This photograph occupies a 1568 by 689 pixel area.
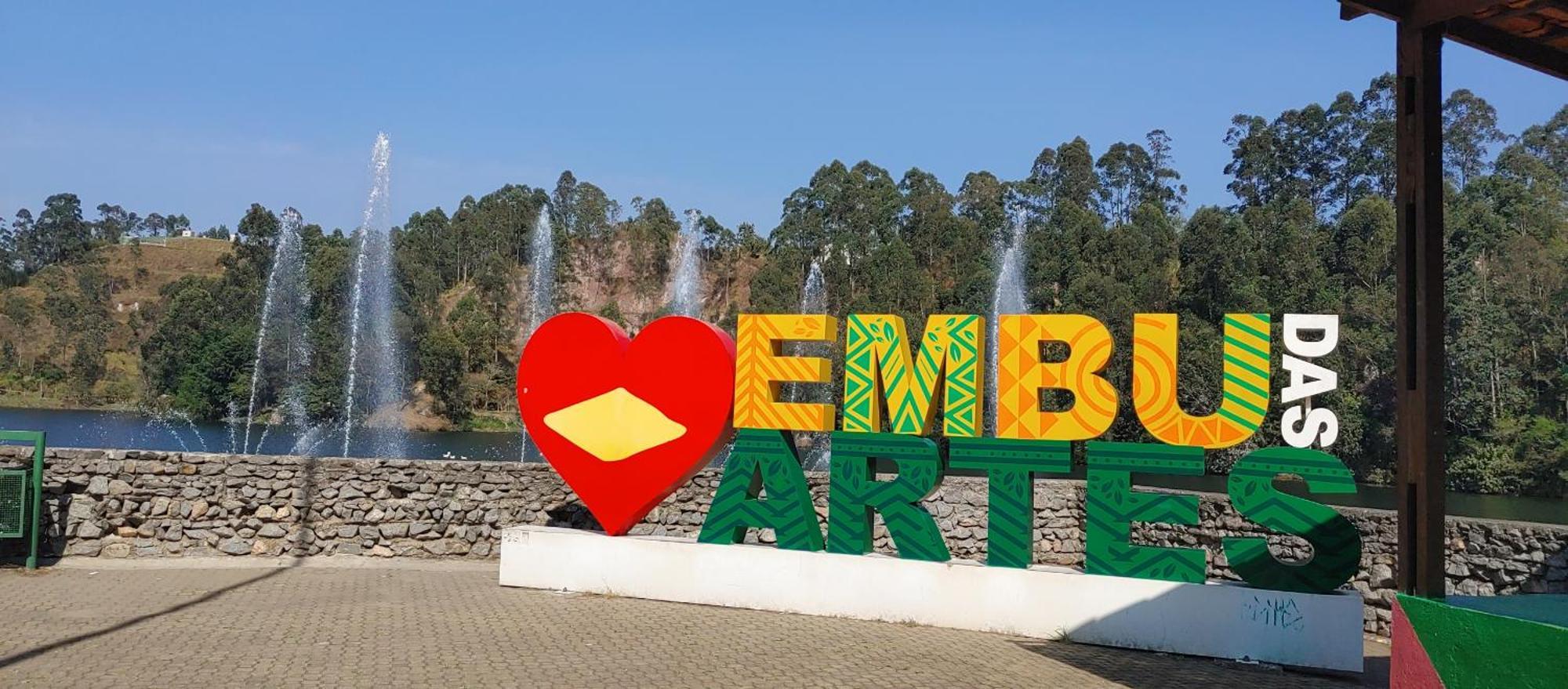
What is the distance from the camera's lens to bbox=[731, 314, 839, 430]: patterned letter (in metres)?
11.6

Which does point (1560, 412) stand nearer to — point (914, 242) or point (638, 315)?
point (914, 242)

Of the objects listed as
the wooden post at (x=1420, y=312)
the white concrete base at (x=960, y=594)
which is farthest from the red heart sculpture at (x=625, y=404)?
the wooden post at (x=1420, y=312)

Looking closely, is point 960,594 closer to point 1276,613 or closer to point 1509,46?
point 1276,613

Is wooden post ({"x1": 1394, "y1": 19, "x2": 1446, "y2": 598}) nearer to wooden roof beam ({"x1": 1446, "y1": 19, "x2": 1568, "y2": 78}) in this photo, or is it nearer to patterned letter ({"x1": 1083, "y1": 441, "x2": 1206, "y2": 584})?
wooden roof beam ({"x1": 1446, "y1": 19, "x2": 1568, "y2": 78})

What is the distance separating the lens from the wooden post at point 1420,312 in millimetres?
6371

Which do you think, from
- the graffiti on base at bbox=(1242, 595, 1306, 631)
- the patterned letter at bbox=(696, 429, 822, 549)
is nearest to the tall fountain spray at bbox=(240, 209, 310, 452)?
the patterned letter at bbox=(696, 429, 822, 549)

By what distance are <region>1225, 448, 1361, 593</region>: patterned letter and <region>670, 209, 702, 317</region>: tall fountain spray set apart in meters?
66.1

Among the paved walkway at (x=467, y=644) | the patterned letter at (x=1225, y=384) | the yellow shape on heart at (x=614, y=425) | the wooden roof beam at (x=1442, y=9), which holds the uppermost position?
the wooden roof beam at (x=1442, y=9)

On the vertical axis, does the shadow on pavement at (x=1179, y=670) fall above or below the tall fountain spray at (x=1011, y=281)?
below

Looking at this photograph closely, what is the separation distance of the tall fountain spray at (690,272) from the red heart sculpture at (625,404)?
6278 cm

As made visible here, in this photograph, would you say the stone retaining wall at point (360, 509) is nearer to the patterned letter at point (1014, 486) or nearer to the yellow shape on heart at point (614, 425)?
the yellow shape on heart at point (614, 425)

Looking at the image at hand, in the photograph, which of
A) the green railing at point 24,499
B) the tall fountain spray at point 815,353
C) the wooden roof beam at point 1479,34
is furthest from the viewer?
the tall fountain spray at point 815,353

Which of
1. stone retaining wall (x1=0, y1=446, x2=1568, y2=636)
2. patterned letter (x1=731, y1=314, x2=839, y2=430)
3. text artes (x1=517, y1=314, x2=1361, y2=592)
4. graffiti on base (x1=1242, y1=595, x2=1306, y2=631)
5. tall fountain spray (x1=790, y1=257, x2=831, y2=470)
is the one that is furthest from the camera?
tall fountain spray (x1=790, y1=257, x2=831, y2=470)

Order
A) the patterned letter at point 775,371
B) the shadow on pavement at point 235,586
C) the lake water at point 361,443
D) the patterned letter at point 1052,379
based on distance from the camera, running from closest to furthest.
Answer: the shadow on pavement at point 235,586, the patterned letter at point 1052,379, the patterned letter at point 775,371, the lake water at point 361,443
